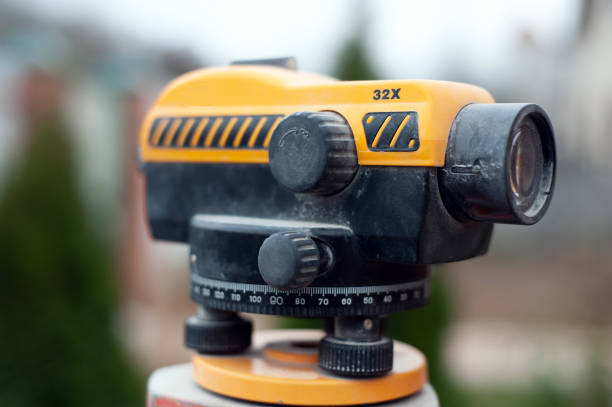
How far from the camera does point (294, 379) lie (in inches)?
37.6

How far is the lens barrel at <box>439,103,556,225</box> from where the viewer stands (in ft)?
2.69

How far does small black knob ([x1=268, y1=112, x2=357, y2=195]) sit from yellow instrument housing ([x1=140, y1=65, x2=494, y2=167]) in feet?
0.09

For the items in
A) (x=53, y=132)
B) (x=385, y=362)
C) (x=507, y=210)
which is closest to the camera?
(x=507, y=210)

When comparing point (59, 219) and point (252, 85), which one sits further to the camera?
point (59, 219)

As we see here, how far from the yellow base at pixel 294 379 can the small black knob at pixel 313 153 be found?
0.28 metres

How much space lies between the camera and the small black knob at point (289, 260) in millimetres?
854

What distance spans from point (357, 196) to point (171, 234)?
0.37 metres

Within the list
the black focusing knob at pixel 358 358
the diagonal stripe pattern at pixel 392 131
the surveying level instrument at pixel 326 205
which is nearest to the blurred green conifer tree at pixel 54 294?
the surveying level instrument at pixel 326 205

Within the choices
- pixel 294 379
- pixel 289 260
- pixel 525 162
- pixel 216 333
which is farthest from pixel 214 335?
pixel 525 162

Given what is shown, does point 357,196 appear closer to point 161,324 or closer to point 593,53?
point 161,324

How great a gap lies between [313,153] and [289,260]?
15cm

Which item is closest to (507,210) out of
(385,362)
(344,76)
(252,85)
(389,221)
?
(389,221)

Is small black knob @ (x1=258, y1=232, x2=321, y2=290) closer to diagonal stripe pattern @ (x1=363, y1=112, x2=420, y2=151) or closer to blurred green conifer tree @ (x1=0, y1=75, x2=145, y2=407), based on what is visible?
diagonal stripe pattern @ (x1=363, y1=112, x2=420, y2=151)

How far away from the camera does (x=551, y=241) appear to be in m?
7.34
